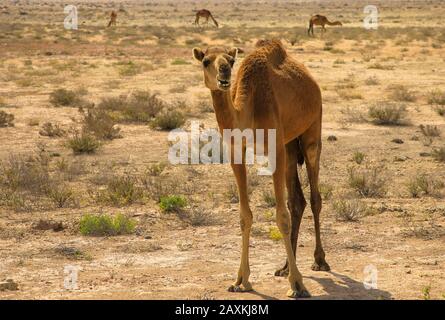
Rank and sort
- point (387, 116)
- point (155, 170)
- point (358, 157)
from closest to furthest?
point (155, 170)
point (358, 157)
point (387, 116)

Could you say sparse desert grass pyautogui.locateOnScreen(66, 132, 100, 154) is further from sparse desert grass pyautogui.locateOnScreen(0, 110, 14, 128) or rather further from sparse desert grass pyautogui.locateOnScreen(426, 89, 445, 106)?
sparse desert grass pyautogui.locateOnScreen(426, 89, 445, 106)

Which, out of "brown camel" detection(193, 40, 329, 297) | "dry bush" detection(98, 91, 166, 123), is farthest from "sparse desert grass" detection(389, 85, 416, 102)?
"brown camel" detection(193, 40, 329, 297)

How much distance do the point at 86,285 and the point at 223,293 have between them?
1.29 meters

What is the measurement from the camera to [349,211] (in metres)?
10.2

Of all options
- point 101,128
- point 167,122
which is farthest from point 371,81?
point 101,128

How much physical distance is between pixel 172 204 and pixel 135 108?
891cm

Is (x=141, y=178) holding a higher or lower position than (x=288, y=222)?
lower

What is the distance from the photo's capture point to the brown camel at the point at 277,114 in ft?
21.8

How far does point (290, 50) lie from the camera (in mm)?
40719

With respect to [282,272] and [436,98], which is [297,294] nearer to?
[282,272]

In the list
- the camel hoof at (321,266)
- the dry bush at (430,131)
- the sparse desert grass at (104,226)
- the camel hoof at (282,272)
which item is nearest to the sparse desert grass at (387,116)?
the dry bush at (430,131)
